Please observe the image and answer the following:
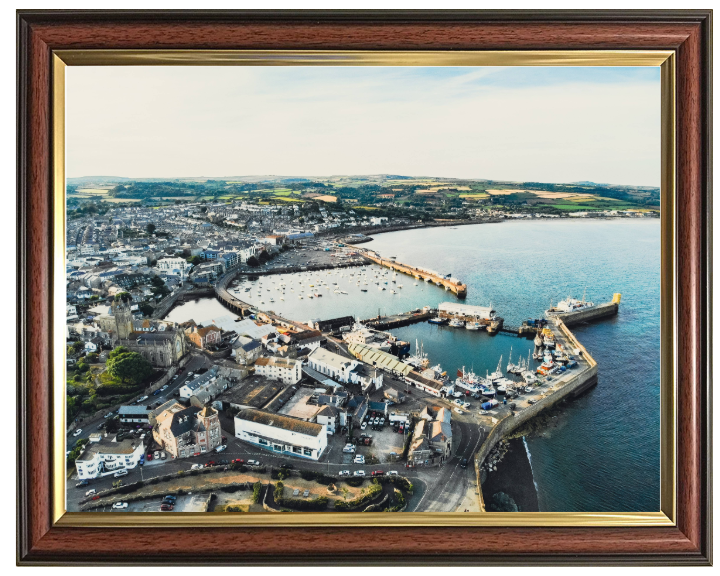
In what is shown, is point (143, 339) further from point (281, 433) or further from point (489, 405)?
point (489, 405)

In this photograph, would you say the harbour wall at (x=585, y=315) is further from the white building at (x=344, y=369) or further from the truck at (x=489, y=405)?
the white building at (x=344, y=369)

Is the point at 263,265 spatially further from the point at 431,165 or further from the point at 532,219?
the point at 532,219

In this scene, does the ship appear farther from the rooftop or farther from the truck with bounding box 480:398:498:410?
the rooftop

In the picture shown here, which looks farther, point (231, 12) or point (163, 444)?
point (163, 444)

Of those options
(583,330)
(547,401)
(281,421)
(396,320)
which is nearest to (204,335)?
(281,421)

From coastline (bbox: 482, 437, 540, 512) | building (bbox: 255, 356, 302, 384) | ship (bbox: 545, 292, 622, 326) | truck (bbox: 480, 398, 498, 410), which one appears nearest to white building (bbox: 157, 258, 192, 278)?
building (bbox: 255, 356, 302, 384)

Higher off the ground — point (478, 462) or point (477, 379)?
point (477, 379)

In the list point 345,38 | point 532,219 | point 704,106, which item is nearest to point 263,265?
point 345,38

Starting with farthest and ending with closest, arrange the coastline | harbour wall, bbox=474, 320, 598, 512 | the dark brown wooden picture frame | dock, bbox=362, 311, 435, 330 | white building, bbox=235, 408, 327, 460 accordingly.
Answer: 1. dock, bbox=362, 311, 435, 330
2. harbour wall, bbox=474, 320, 598, 512
3. white building, bbox=235, 408, 327, 460
4. the coastline
5. the dark brown wooden picture frame
